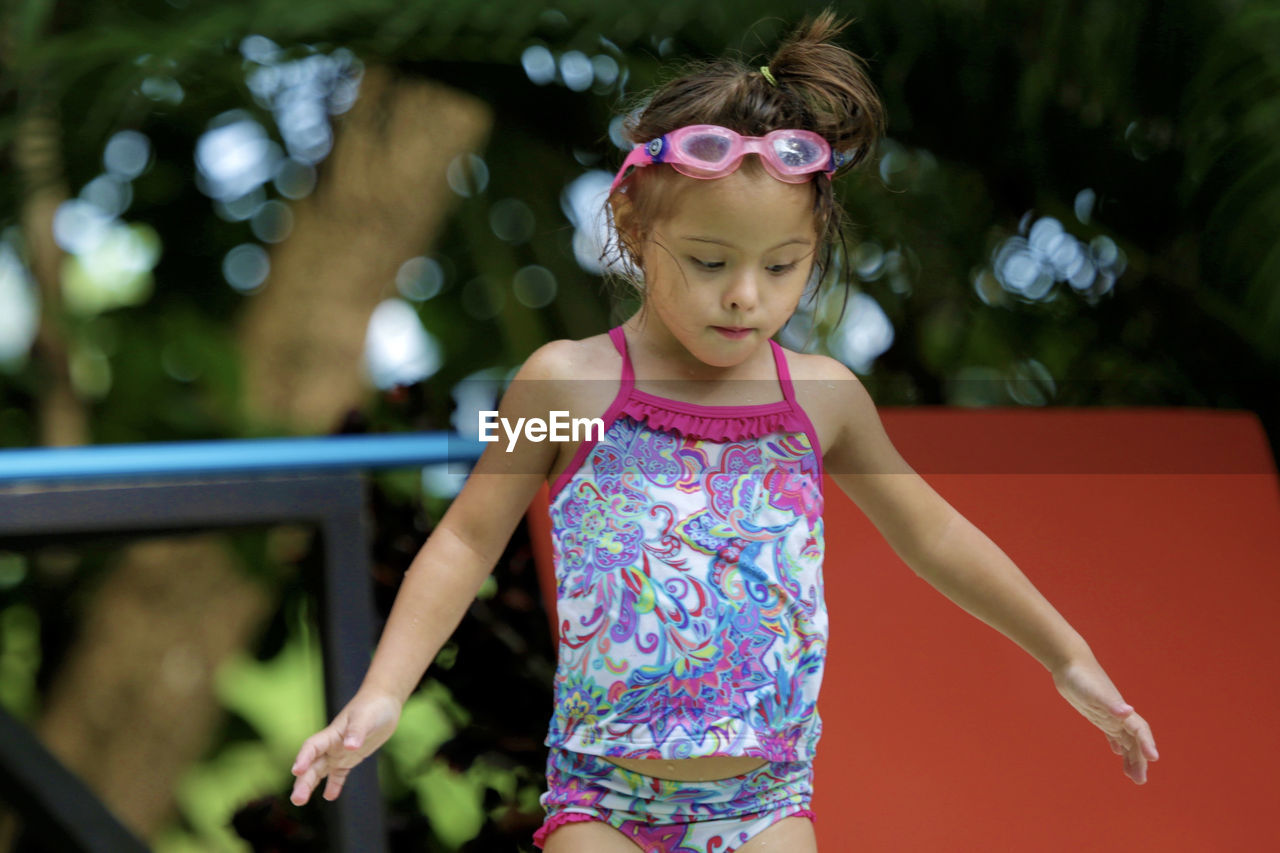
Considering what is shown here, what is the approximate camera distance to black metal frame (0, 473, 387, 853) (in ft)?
3.03

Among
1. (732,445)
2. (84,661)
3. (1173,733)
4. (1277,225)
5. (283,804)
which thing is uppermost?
(732,445)

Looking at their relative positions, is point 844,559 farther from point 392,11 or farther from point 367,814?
point 392,11

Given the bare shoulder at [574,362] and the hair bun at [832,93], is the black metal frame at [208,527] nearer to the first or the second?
the bare shoulder at [574,362]

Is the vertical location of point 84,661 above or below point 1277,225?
below

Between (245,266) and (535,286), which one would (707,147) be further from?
(245,266)

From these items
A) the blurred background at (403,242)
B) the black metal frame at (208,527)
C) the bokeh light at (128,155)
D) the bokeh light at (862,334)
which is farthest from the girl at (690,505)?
the bokeh light at (128,155)

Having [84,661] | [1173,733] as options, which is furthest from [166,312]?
[1173,733]

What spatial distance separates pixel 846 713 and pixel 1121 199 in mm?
984

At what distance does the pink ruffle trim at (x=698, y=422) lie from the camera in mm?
888

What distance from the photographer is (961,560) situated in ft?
3.19

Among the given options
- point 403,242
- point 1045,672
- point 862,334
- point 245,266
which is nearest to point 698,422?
point 1045,672

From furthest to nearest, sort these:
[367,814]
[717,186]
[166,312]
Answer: [166,312] < [367,814] < [717,186]

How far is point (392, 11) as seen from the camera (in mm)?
1634

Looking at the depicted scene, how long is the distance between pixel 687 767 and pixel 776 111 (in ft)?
1.48
